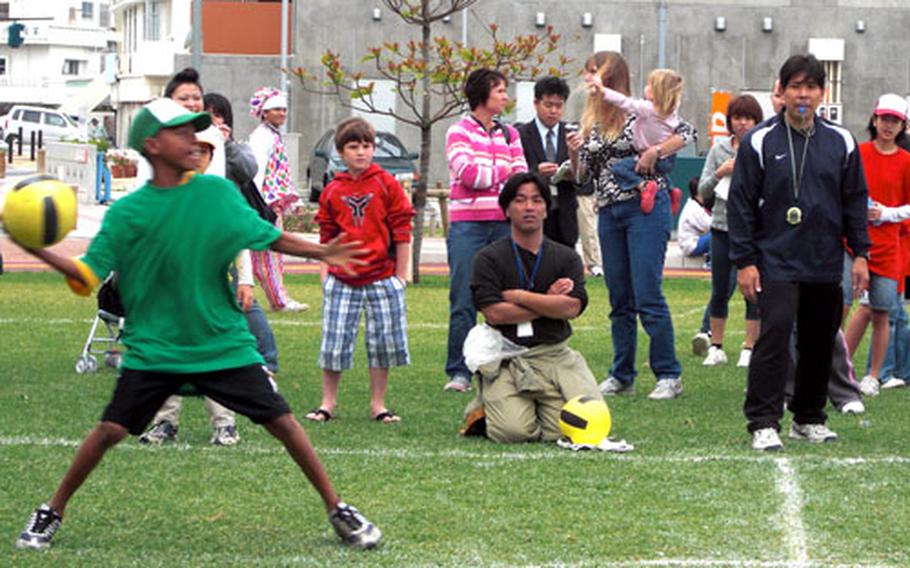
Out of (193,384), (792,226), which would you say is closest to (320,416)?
(792,226)

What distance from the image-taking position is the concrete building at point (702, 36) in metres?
46.8

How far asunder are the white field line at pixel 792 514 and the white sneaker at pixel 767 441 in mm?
259

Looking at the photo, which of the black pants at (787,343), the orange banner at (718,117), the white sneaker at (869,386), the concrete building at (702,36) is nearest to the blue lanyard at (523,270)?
the black pants at (787,343)

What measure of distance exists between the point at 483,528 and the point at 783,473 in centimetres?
197

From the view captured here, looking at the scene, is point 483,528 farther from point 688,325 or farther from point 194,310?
point 688,325

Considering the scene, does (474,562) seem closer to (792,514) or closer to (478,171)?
(792,514)

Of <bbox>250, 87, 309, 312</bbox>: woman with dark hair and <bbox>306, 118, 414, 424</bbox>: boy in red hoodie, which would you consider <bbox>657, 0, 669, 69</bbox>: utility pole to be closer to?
<bbox>250, 87, 309, 312</bbox>: woman with dark hair

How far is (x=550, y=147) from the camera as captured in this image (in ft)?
39.9

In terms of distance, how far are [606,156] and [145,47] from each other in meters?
61.6

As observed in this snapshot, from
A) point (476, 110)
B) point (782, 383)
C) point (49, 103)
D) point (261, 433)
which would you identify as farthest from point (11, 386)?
point (49, 103)

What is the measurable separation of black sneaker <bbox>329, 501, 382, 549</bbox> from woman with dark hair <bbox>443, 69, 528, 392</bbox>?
15.3ft

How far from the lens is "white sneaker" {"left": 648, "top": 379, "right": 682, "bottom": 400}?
11.5 meters

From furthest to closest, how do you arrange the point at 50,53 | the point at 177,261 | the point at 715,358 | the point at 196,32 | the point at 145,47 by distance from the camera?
1. the point at 50,53
2. the point at 145,47
3. the point at 196,32
4. the point at 715,358
5. the point at 177,261

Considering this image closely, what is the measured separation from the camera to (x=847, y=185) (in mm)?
9344
